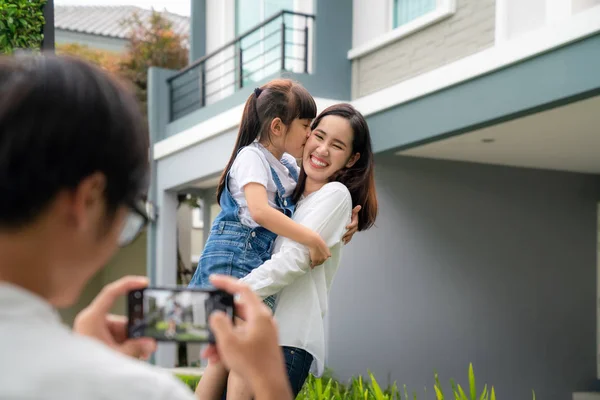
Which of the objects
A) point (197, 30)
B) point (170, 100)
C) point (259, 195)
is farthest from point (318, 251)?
point (197, 30)

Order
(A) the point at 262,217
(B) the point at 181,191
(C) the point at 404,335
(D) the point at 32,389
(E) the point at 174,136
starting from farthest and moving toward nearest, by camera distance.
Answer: (B) the point at 181,191
(E) the point at 174,136
(C) the point at 404,335
(A) the point at 262,217
(D) the point at 32,389

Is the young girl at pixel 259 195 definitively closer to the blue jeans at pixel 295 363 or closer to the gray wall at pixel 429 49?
the blue jeans at pixel 295 363

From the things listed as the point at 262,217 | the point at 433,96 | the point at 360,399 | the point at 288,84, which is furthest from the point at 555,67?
the point at 262,217

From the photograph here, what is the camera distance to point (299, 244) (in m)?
2.66

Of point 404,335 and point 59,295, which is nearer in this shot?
point 59,295

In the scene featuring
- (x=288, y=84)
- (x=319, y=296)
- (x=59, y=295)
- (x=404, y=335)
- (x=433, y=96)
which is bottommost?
(x=404, y=335)

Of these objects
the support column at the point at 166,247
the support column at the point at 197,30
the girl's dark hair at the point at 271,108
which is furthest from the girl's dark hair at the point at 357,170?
the support column at the point at 197,30

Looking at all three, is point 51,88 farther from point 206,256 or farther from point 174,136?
point 174,136

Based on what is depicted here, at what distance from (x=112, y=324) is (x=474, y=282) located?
785 centimetres

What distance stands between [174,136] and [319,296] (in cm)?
765

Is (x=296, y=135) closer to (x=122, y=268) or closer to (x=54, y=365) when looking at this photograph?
(x=54, y=365)

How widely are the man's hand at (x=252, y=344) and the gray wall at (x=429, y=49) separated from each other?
582 cm

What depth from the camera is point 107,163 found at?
2.90 ft

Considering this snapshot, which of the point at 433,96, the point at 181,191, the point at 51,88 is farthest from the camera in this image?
the point at 181,191
